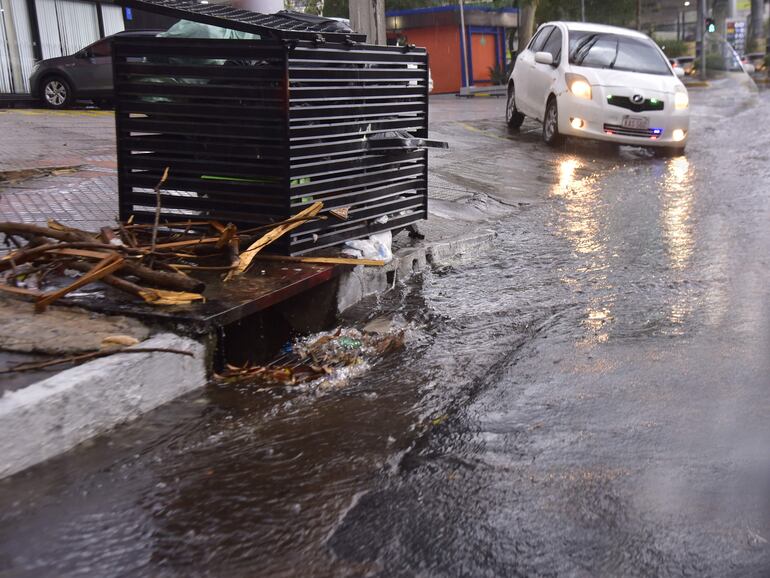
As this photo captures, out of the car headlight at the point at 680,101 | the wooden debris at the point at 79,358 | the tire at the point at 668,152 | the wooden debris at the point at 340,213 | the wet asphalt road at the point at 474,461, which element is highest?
the car headlight at the point at 680,101

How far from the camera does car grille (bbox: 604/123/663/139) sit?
40.0 ft

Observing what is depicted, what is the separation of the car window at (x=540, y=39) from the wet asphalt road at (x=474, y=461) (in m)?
9.65

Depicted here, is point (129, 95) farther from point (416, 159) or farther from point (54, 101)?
point (54, 101)

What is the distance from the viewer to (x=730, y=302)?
4914 mm

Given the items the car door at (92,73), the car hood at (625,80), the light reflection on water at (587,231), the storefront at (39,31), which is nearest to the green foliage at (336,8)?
the storefront at (39,31)

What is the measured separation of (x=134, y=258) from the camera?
4.13 metres

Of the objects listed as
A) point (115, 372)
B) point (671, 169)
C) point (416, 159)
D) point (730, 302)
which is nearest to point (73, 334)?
point (115, 372)

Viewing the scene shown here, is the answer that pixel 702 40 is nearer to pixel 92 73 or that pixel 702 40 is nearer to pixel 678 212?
pixel 92 73

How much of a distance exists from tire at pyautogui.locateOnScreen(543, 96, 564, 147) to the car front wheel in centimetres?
1041

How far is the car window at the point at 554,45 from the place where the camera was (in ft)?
43.2

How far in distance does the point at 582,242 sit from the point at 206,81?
3503mm

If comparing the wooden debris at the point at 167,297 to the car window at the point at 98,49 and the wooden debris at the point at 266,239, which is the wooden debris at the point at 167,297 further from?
the car window at the point at 98,49

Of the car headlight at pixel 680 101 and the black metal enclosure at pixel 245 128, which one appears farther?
the car headlight at pixel 680 101

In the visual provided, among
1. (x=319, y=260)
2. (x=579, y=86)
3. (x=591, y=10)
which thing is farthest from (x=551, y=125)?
(x=591, y=10)
